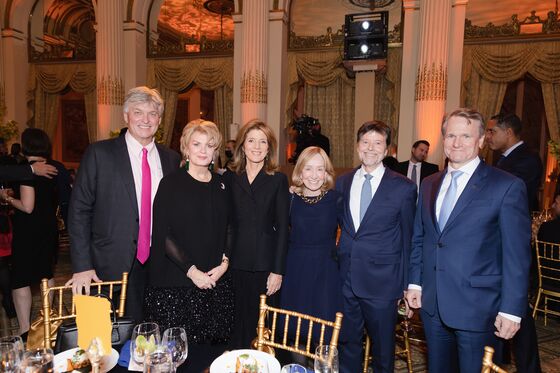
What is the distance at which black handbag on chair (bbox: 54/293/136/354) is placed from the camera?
5.16 feet

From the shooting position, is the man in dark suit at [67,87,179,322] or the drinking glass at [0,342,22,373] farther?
the man in dark suit at [67,87,179,322]

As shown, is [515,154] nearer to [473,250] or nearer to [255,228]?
[473,250]

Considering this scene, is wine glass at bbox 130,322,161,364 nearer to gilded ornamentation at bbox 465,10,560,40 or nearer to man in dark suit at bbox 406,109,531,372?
man in dark suit at bbox 406,109,531,372

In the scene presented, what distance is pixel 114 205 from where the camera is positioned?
88.7 inches

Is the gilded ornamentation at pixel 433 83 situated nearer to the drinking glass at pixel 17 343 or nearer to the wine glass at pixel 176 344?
the wine glass at pixel 176 344

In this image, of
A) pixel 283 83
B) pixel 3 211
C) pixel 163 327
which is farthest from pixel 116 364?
pixel 283 83

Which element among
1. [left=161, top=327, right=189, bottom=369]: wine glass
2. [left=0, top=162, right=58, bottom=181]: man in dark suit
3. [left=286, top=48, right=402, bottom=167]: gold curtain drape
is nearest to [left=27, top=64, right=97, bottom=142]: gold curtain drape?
[left=286, top=48, right=402, bottom=167]: gold curtain drape

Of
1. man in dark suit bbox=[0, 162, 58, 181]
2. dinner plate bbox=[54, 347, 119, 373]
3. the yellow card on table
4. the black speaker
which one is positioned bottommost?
dinner plate bbox=[54, 347, 119, 373]

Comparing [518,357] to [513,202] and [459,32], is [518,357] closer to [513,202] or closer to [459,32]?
[513,202]

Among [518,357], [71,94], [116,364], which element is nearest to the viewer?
[116,364]

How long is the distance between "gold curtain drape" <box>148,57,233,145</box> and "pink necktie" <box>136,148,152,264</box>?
22.9ft

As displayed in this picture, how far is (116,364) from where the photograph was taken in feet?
4.68

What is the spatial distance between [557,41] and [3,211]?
27.8ft

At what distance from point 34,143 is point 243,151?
1567 mm
